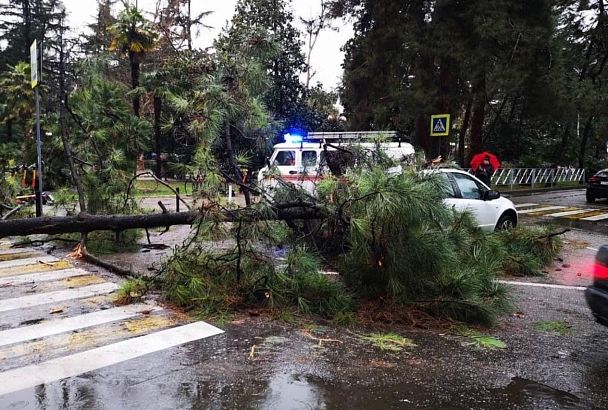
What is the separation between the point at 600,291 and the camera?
14.8 feet

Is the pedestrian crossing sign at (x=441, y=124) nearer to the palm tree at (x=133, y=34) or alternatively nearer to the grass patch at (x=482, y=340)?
the grass patch at (x=482, y=340)

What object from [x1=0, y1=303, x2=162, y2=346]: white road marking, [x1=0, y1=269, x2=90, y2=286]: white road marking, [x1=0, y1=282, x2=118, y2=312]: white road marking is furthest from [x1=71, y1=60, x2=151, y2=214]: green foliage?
[x1=0, y1=303, x2=162, y2=346]: white road marking

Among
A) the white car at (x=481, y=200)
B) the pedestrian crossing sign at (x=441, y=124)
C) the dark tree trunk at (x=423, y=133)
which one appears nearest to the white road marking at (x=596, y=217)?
the pedestrian crossing sign at (x=441, y=124)

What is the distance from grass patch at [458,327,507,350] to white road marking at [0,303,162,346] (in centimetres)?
349

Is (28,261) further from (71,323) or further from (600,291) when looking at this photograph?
(600,291)

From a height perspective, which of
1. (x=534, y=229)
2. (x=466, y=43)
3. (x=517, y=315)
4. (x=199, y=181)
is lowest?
(x=517, y=315)

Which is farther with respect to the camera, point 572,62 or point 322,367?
point 572,62

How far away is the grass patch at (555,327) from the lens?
556 cm

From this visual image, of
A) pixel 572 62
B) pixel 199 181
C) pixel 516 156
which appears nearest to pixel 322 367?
pixel 199 181

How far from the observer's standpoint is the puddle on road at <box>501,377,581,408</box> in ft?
12.5

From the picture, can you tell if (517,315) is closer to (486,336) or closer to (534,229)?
(486,336)

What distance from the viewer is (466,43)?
2112 centimetres

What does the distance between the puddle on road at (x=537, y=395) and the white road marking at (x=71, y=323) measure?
12.9 ft

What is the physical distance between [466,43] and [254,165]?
17105mm
